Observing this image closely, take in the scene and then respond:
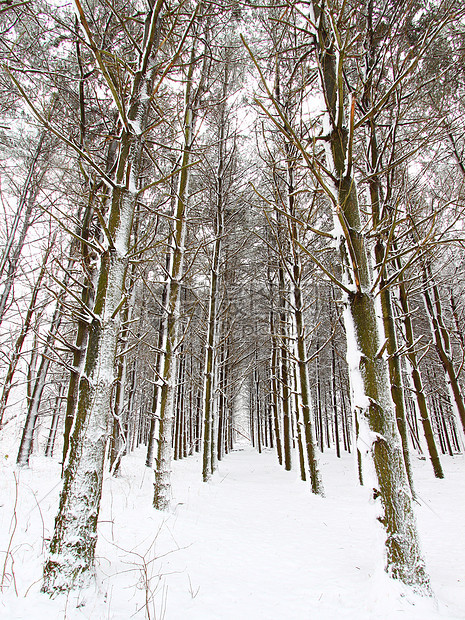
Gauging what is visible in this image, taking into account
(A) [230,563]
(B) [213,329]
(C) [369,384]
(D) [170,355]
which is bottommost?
(A) [230,563]

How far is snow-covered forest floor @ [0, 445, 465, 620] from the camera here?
1734 millimetres

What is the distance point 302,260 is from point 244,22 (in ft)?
15.3

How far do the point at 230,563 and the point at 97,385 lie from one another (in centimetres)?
207

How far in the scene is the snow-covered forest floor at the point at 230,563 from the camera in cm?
173

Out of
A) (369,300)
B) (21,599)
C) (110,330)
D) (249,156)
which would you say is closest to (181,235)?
(110,330)

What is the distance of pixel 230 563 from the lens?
105 inches

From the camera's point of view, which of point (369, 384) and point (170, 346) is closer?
point (369, 384)

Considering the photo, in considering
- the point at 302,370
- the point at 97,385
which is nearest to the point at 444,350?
the point at 302,370

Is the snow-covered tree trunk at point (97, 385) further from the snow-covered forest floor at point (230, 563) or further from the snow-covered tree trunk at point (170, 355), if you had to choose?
the snow-covered tree trunk at point (170, 355)

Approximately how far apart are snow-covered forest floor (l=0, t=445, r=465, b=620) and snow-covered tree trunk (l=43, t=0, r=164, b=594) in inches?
5.8

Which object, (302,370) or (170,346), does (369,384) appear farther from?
(302,370)

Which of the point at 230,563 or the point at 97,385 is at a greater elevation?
the point at 97,385

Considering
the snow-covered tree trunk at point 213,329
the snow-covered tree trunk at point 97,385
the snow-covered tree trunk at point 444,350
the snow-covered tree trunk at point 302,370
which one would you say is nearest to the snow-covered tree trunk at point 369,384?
the snow-covered tree trunk at point 97,385

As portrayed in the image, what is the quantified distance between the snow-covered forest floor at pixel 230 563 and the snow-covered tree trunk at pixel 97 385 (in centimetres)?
15
